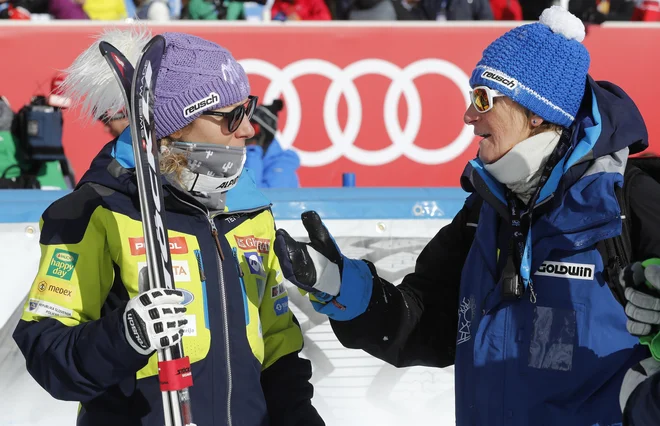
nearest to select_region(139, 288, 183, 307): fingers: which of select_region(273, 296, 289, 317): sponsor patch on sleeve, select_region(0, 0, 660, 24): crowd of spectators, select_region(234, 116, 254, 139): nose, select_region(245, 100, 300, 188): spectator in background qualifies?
select_region(273, 296, 289, 317): sponsor patch on sleeve

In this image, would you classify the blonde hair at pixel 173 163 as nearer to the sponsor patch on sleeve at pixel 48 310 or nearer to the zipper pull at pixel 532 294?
the sponsor patch on sleeve at pixel 48 310

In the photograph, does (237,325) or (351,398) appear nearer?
(237,325)

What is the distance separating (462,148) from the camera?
7973 mm

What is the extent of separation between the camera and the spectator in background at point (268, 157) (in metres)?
6.74

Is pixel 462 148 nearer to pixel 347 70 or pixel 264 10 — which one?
pixel 347 70

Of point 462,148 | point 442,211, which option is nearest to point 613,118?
point 442,211

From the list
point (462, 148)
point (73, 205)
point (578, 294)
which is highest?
point (73, 205)

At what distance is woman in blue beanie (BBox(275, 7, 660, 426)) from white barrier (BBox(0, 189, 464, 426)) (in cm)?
124

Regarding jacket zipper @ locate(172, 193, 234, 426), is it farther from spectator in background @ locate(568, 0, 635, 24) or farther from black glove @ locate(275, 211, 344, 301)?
spectator in background @ locate(568, 0, 635, 24)

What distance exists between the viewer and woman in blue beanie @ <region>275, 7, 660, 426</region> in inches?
97.7

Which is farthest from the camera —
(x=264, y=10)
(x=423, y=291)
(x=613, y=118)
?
(x=264, y=10)

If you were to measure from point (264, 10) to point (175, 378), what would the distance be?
694 cm

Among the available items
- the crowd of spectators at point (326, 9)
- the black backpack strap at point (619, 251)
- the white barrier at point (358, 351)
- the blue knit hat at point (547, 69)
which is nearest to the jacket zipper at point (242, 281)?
the blue knit hat at point (547, 69)

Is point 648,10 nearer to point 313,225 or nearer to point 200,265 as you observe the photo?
point 313,225
